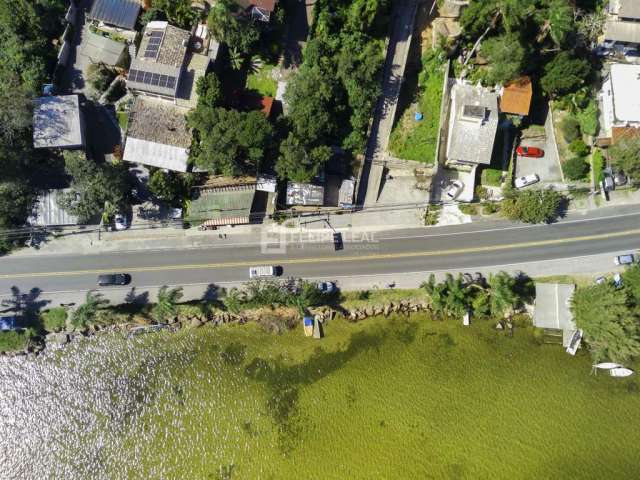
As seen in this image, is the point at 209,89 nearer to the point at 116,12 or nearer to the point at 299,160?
the point at 299,160

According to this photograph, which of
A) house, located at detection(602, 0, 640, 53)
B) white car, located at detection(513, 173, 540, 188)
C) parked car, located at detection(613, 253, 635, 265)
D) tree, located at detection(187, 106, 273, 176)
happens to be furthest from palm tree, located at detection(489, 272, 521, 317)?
tree, located at detection(187, 106, 273, 176)

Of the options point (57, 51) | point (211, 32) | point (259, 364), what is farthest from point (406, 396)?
point (57, 51)

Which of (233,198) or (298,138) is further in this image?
(233,198)

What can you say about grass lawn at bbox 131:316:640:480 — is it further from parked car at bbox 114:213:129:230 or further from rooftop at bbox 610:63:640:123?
rooftop at bbox 610:63:640:123

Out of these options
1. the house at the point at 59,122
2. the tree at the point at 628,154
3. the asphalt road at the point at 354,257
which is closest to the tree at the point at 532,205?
the asphalt road at the point at 354,257

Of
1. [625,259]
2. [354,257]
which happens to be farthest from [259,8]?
[625,259]

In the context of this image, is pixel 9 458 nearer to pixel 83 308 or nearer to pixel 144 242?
pixel 83 308

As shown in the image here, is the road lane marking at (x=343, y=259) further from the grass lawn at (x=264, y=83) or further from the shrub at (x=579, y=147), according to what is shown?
the grass lawn at (x=264, y=83)
